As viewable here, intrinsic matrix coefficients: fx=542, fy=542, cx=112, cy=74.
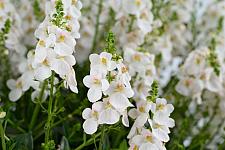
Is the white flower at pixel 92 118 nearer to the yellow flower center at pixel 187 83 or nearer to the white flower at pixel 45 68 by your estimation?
the white flower at pixel 45 68

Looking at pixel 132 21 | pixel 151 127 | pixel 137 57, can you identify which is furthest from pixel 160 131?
pixel 132 21

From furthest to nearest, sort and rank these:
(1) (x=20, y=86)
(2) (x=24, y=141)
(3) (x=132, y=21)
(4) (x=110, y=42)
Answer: (3) (x=132, y=21) → (1) (x=20, y=86) → (2) (x=24, y=141) → (4) (x=110, y=42)

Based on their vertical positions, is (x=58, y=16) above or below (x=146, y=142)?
above

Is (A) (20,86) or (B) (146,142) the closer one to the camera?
(B) (146,142)

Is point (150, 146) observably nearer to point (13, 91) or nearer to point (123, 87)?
point (123, 87)

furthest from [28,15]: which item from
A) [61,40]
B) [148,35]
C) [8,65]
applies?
[61,40]

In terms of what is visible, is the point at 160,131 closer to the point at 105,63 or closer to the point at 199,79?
the point at 105,63

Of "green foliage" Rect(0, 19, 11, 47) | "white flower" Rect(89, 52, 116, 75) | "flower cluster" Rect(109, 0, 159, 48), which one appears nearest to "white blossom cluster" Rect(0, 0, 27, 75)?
"green foliage" Rect(0, 19, 11, 47)
